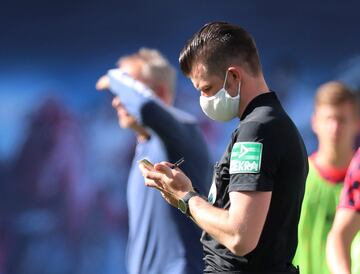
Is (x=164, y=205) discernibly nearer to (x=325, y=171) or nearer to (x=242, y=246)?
(x=325, y=171)

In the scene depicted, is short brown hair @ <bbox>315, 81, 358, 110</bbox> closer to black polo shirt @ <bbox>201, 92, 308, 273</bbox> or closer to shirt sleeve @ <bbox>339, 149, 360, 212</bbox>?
shirt sleeve @ <bbox>339, 149, 360, 212</bbox>

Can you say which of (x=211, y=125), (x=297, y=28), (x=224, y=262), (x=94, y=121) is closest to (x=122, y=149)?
(x=94, y=121)

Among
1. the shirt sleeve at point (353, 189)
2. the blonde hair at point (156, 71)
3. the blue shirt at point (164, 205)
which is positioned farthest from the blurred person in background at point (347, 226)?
the blonde hair at point (156, 71)

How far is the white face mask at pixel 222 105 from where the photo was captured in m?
2.22

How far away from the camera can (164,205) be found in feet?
11.6

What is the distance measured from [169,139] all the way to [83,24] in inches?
72.0

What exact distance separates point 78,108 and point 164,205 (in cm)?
163

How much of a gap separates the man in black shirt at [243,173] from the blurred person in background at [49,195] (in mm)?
2829

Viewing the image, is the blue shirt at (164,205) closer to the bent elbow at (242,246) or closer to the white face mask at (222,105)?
the white face mask at (222,105)

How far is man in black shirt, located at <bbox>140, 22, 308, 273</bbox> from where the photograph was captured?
2045mm

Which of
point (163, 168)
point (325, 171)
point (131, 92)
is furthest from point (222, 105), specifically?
point (325, 171)

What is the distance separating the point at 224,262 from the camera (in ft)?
7.20

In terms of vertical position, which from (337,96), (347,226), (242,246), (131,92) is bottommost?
(242,246)

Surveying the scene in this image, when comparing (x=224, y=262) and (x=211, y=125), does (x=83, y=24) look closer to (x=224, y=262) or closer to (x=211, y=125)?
(x=211, y=125)
